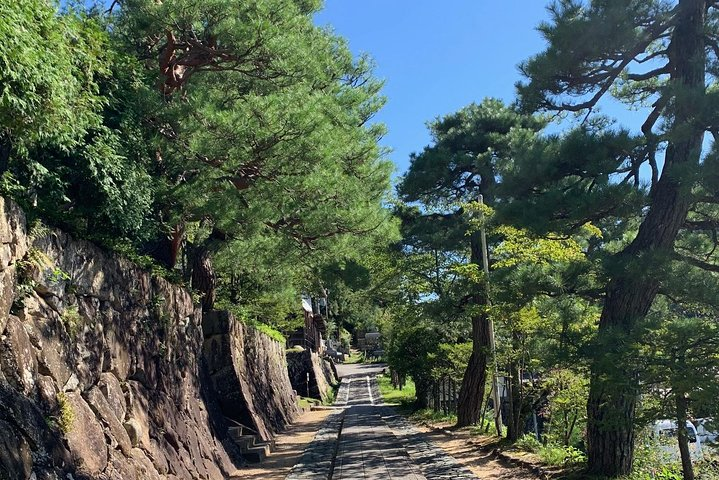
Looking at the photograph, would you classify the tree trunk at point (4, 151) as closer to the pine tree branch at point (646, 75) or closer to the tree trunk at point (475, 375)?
the pine tree branch at point (646, 75)

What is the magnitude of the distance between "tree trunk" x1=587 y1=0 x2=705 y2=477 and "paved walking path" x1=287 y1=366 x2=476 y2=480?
268cm

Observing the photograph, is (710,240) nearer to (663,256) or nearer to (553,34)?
(663,256)

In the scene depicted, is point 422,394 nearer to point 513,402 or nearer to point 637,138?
point 513,402

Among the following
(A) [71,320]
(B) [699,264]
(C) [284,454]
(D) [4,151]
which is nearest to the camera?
(D) [4,151]

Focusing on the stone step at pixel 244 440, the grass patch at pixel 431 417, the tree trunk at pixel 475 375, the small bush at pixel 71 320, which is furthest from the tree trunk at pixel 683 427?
the grass patch at pixel 431 417

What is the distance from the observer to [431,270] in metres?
17.5

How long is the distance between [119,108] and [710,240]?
7474 mm

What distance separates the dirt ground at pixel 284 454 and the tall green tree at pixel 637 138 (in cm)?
554

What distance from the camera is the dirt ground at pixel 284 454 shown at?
9.89 m

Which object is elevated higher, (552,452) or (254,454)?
(254,454)

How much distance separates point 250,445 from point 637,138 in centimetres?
937

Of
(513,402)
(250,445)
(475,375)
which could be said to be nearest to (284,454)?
(250,445)

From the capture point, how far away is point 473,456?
1126 centimetres

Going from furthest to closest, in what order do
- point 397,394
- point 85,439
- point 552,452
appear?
point 397,394 < point 552,452 < point 85,439
